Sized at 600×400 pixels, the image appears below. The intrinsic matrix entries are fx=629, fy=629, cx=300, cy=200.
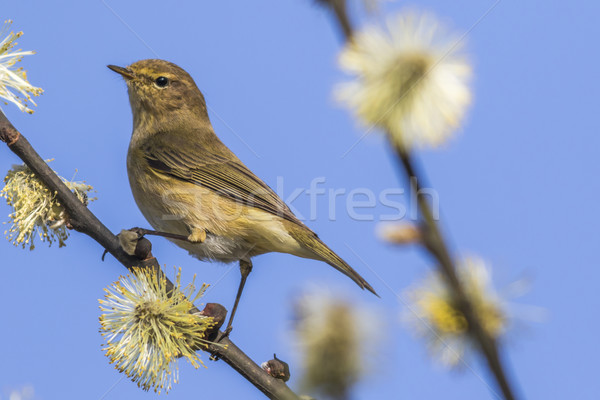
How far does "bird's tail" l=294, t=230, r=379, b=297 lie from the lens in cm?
454

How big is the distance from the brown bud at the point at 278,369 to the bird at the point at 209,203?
5.12 feet

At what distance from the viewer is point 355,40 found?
1.20 m

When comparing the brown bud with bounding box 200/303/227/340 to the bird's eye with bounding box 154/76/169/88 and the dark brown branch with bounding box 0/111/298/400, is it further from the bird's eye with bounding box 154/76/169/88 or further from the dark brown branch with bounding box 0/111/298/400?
the bird's eye with bounding box 154/76/169/88

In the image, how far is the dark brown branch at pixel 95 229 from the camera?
2.85m

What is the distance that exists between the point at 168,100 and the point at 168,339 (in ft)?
13.1

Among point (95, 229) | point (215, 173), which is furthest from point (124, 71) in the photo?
point (95, 229)

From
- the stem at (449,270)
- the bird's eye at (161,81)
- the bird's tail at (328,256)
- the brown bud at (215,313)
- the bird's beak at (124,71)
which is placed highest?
the bird's eye at (161,81)

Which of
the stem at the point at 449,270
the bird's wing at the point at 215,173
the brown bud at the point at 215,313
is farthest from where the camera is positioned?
the bird's wing at the point at 215,173

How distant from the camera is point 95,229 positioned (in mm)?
3234

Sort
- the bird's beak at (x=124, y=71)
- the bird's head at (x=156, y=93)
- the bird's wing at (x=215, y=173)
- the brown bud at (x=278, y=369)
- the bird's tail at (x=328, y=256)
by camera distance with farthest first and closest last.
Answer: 1. the bird's head at (x=156, y=93)
2. the bird's beak at (x=124, y=71)
3. the bird's wing at (x=215, y=173)
4. the bird's tail at (x=328, y=256)
5. the brown bud at (x=278, y=369)

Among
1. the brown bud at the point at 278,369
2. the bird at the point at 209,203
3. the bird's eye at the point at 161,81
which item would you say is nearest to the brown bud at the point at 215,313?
the brown bud at the point at 278,369

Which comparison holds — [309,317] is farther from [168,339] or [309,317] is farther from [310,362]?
[168,339]

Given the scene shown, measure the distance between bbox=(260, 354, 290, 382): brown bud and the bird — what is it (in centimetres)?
156

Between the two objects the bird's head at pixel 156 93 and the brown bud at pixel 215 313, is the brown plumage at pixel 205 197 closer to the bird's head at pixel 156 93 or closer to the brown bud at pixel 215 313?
the bird's head at pixel 156 93
